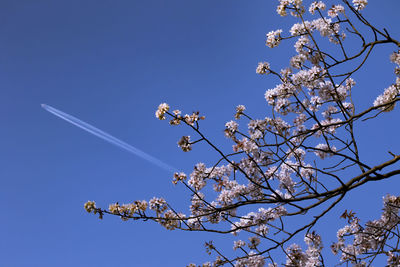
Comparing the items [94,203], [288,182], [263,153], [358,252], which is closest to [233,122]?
[263,153]

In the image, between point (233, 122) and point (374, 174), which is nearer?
point (374, 174)

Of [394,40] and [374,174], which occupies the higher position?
[394,40]

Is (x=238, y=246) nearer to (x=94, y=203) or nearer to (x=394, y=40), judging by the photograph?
(x=94, y=203)

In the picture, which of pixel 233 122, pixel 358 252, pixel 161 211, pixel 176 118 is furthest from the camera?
pixel 358 252

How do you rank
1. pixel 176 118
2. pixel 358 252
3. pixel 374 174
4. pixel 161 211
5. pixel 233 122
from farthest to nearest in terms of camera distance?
pixel 358 252
pixel 161 211
pixel 233 122
pixel 176 118
pixel 374 174

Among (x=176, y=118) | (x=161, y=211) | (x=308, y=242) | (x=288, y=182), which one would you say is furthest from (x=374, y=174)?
(x=161, y=211)

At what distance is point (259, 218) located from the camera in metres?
6.86

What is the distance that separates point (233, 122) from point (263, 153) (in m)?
0.76

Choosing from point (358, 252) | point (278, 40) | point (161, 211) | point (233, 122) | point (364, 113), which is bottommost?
point (358, 252)

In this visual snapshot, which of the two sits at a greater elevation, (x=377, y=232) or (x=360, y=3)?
(x=360, y=3)

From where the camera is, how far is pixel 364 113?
612 centimetres

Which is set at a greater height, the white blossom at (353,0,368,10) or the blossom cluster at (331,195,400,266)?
the white blossom at (353,0,368,10)

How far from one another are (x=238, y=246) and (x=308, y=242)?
147 centimetres

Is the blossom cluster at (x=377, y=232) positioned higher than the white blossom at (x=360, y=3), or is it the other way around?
the white blossom at (x=360, y=3)
